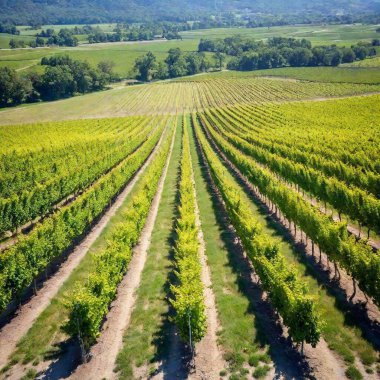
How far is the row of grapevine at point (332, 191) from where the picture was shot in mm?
33125

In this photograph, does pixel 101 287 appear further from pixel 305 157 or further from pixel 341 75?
pixel 341 75

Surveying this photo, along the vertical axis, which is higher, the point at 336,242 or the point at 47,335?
the point at 336,242

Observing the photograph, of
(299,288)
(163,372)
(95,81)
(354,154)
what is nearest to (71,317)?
(163,372)

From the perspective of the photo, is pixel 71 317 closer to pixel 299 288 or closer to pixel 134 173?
pixel 299 288

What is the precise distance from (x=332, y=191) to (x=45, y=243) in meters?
29.1

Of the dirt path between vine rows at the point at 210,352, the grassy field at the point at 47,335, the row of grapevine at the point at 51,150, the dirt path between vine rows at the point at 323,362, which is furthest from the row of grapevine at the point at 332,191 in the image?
the row of grapevine at the point at 51,150

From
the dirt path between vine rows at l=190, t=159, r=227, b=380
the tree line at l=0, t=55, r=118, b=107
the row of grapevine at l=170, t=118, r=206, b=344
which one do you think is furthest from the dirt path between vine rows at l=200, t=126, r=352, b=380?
the tree line at l=0, t=55, r=118, b=107

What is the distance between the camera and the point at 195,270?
85.6 feet

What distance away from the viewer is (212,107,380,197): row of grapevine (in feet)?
137

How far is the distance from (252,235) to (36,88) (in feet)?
518

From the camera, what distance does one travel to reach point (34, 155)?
68.6 m

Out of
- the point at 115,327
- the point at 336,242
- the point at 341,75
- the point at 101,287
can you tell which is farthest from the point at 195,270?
the point at 341,75

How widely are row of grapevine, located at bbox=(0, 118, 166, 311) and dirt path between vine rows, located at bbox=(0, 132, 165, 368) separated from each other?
1259 mm

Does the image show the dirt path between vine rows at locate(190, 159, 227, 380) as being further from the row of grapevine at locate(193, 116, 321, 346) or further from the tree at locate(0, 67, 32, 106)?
the tree at locate(0, 67, 32, 106)
